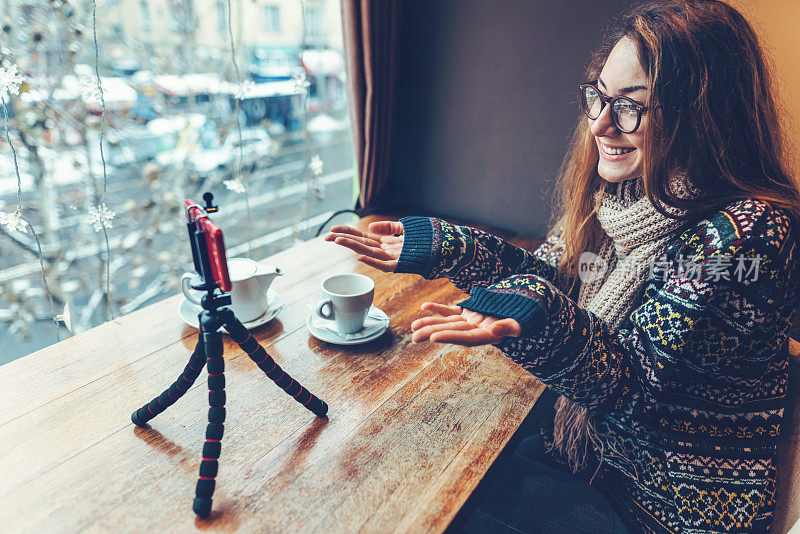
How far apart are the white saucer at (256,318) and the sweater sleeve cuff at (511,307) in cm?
43

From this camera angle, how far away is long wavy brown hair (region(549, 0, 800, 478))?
0.74 m

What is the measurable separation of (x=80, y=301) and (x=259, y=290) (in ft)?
6.83

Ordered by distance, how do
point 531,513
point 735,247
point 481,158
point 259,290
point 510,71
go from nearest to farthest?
point 735,247
point 531,513
point 259,290
point 510,71
point 481,158

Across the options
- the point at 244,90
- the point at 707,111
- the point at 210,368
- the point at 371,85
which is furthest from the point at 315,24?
the point at 210,368

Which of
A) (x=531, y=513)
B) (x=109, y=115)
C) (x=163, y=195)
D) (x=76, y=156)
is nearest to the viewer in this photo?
(x=531, y=513)

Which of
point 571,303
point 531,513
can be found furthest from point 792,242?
point 531,513

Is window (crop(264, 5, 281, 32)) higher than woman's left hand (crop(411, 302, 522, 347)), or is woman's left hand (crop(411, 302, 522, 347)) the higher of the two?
window (crop(264, 5, 281, 32))

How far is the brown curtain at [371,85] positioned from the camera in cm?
159

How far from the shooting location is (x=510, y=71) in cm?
160

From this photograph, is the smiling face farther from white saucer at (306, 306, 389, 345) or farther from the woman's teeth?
white saucer at (306, 306, 389, 345)

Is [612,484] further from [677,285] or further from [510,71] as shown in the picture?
[510,71]

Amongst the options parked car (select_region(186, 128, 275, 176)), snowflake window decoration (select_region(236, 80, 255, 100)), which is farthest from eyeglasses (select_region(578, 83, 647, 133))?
parked car (select_region(186, 128, 275, 176))

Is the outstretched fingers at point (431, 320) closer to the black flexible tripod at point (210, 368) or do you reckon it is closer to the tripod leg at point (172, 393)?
the black flexible tripod at point (210, 368)

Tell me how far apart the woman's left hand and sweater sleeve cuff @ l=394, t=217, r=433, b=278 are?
187 millimetres
